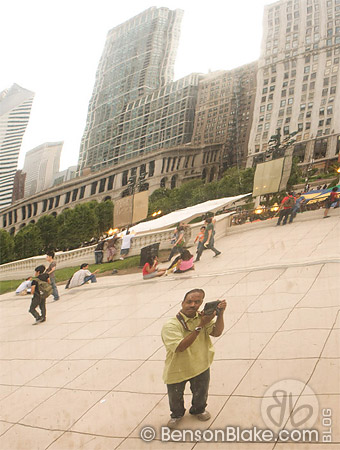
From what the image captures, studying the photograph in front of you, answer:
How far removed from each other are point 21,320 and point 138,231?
4.60 feet

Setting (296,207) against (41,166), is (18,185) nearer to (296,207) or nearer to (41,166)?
(41,166)

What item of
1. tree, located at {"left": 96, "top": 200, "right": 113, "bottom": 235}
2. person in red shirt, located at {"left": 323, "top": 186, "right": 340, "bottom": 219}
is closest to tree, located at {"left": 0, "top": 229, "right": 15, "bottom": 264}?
tree, located at {"left": 96, "top": 200, "right": 113, "bottom": 235}

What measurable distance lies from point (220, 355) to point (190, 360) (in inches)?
8.9

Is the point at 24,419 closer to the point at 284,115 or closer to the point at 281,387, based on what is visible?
the point at 281,387

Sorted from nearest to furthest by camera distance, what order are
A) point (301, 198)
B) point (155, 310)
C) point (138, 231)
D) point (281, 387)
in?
point (281, 387) < point (301, 198) < point (155, 310) < point (138, 231)

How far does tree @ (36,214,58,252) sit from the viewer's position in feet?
9.20

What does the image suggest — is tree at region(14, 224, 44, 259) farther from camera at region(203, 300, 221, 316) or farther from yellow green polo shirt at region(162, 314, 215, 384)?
camera at region(203, 300, 221, 316)

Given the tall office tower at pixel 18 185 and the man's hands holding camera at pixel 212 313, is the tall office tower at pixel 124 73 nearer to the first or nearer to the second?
the tall office tower at pixel 18 185

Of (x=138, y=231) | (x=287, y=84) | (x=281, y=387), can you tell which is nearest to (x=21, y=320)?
(x=138, y=231)

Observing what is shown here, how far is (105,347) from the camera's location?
2398 mm

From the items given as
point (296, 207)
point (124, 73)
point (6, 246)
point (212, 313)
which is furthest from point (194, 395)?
point (124, 73)

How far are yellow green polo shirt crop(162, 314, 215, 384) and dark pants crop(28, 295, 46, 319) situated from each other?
4.51ft

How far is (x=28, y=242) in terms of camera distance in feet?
9.68

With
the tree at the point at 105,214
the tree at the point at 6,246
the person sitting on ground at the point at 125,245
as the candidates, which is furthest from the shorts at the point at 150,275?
the tree at the point at 6,246
